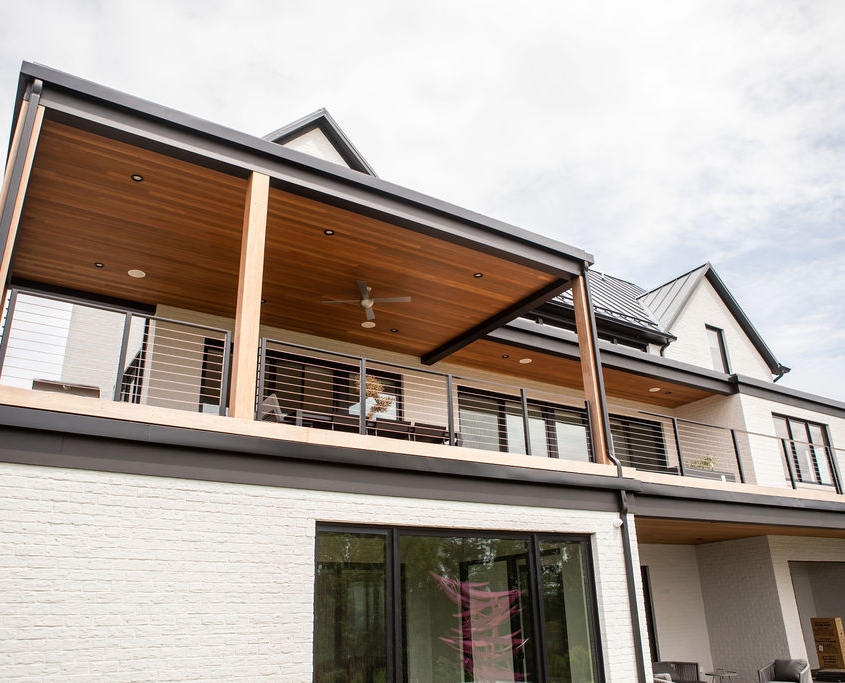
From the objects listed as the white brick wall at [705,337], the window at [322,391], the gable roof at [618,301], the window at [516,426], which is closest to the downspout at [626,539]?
the window at [322,391]

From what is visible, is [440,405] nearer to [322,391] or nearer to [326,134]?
[322,391]

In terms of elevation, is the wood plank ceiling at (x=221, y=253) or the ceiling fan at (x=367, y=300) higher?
the wood plank ceiling at (x=221, y=253)

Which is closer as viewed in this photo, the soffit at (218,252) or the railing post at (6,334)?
the railing post at (6,334)

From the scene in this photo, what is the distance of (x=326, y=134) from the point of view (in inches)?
509

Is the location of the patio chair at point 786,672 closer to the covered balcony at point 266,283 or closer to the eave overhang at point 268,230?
the covered balcony at point 266,283

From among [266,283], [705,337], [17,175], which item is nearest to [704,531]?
[705,337]

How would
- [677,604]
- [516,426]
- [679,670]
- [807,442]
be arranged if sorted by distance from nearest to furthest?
1. [679,670]
2. [516,426]
3. [677,604]
4. [807,442]

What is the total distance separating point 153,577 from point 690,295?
607 inches

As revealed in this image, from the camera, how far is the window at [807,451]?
53.6 ft

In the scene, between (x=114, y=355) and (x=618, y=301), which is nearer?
(x=114, y=355)

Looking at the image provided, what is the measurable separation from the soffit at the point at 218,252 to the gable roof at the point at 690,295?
27.4 ft

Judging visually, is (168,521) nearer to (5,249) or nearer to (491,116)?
(5,249)

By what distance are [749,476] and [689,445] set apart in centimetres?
145

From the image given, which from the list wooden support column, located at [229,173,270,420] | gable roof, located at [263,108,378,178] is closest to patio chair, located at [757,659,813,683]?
wooden support column, located at [229,173,270,420]
